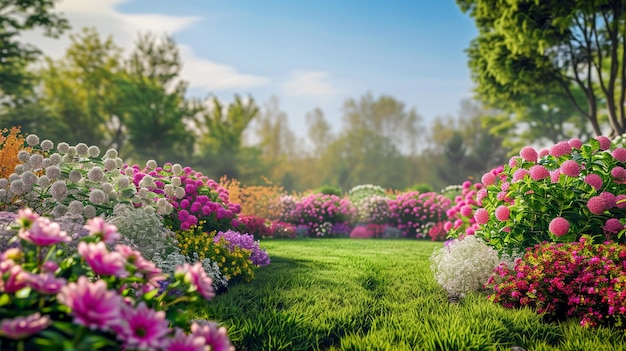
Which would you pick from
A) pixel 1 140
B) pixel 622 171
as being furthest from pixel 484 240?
pixel 1 140

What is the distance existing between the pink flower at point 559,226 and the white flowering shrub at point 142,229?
13.6 feet

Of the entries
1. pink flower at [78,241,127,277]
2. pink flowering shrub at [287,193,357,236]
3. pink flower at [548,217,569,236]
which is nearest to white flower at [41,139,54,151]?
pink flower at [78,241,127,277]

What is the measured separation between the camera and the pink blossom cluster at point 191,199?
6375 millimetres

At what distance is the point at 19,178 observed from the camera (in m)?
5.39

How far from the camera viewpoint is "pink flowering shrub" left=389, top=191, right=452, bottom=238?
13.3 m

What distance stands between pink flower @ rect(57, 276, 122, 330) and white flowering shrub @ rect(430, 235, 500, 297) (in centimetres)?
432

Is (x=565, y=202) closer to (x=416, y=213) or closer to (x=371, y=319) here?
(x=371, y=319)

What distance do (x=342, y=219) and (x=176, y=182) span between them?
801cm

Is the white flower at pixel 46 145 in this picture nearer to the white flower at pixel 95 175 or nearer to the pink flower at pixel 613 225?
the white flower at pixel 95 175

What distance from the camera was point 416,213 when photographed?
44.6 ft

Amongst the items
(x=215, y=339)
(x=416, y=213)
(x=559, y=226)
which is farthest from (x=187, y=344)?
(x=416, y=213)

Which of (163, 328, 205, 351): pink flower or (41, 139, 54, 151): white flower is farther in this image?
(41, 139, 54, 151): white flower

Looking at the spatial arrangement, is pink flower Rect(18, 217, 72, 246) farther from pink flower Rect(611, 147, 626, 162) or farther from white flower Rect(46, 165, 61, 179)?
pink flower Rect(611, 147, 626, 162)

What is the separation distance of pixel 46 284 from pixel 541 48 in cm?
1352
